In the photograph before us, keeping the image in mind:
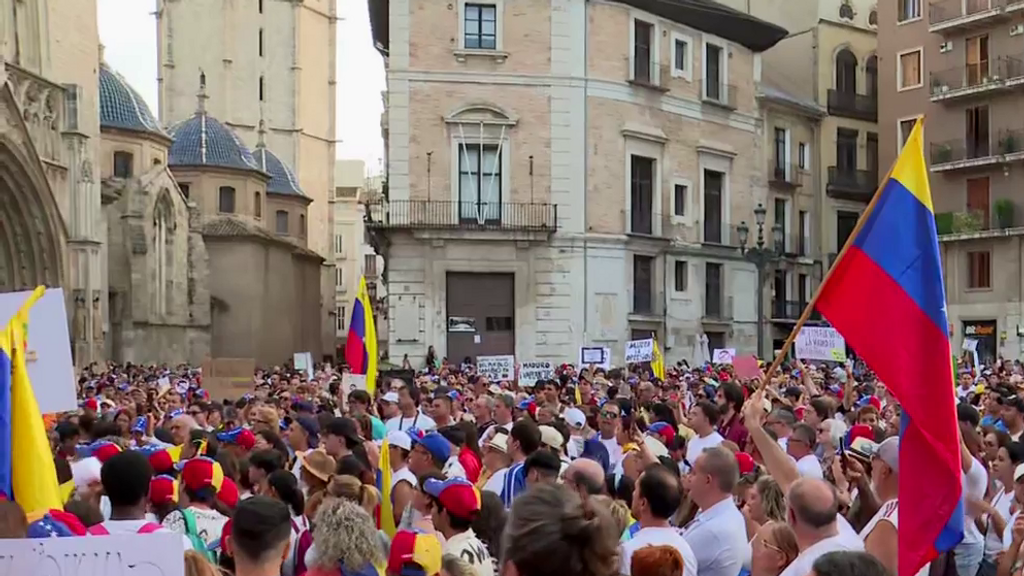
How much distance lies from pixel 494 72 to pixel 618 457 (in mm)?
26190

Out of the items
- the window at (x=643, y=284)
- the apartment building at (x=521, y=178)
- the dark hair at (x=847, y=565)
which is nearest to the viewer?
the dark hair at (x=847, y=565)

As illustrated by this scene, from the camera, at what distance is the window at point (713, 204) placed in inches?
1628

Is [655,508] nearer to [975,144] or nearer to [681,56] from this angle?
[681,56]

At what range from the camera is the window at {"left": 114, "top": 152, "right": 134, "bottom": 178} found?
168ft

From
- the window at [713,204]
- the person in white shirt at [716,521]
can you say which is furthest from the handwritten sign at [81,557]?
the window at [713,204]

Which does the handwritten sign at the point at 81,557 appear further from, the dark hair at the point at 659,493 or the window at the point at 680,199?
the window at the point at 680,199

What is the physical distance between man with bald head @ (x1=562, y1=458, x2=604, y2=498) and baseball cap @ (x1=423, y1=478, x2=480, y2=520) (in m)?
1.15

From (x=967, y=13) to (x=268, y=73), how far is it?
41935mm

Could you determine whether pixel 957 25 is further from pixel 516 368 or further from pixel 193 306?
pixel 193 306

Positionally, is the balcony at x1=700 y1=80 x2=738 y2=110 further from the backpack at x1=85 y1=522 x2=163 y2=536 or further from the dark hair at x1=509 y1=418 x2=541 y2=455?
the backpack at x1=85 y1=522 x2=163 y2=536

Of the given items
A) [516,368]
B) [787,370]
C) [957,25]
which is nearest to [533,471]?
[516,368]

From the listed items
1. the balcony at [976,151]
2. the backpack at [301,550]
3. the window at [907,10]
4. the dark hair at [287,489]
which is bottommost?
the backpack at [301,550]

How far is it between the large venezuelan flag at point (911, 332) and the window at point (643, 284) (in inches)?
1239

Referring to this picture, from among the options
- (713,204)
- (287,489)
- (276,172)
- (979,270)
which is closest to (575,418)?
(287,489)
